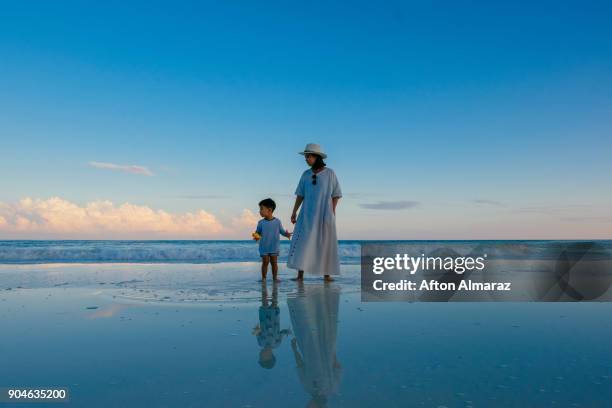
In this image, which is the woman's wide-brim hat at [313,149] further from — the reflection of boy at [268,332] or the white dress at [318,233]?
the reflection of boy at [268,332]

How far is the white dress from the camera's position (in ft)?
22.2

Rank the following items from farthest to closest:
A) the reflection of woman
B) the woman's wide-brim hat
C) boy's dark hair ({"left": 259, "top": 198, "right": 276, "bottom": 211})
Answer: boy's dark hair ({"left": 259, "top": 198, "right": 276, "bottom": 211}) → the woman's wide-brim hat → the reflection of woman

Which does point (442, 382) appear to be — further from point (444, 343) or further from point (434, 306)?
point (434, 306)

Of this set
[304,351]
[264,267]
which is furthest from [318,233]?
[304,351]

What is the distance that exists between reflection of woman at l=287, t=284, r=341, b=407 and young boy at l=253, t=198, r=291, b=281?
1898mm

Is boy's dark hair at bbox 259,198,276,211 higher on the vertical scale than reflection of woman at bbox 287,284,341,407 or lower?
higher

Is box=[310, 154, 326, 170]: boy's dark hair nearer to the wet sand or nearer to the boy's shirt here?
the boy's shirt

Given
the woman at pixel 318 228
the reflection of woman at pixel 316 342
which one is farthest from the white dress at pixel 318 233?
the reflection of woman at pixel 316 342

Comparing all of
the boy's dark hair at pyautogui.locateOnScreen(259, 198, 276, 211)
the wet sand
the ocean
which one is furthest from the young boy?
the wet sand

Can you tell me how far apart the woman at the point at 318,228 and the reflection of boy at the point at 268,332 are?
1.89m

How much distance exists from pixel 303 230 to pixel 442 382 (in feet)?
15.6

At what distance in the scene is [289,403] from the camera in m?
1.91

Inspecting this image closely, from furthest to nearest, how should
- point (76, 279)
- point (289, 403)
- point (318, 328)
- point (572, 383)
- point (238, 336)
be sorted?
1. point (76, 279)
2. point (318, 328)
3. point (238, 336)
4. point (572, 383)
5. point (289, 403)

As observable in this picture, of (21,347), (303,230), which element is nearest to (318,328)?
(21,347)
